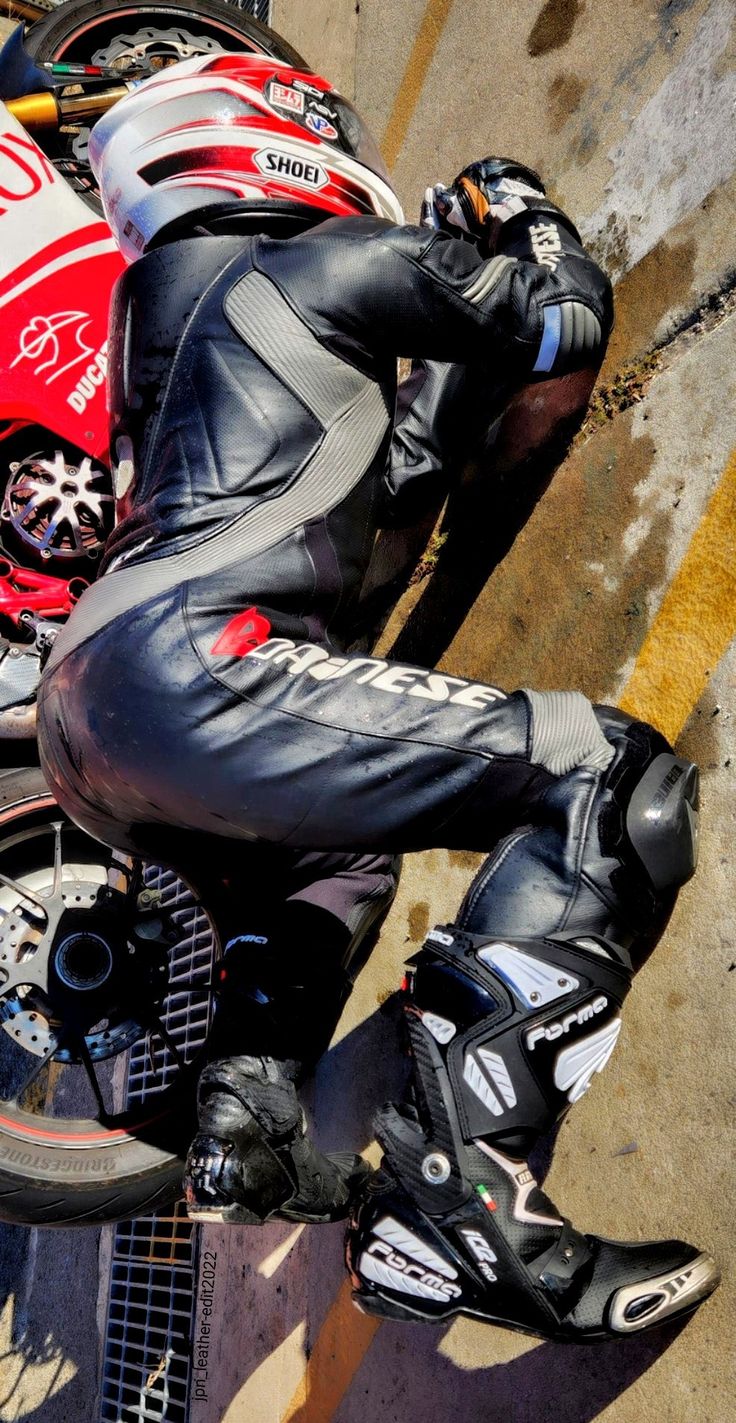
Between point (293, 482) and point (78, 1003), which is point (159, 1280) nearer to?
point (78, 1003)

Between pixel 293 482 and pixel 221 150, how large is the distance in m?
0.76

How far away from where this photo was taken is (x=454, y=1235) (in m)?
1.80

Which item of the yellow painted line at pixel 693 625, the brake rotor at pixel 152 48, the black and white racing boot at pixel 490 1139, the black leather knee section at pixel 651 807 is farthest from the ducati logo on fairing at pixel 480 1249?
the brake rotor at pixel 152 48

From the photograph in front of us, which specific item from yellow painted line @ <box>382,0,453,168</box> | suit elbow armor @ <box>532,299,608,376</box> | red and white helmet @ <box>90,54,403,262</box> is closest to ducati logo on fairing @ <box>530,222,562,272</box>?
suit elbow armor @ <box>532,299,608,376</box>

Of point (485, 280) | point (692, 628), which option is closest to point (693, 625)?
point (692, 628)

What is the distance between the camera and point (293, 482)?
6.65ft

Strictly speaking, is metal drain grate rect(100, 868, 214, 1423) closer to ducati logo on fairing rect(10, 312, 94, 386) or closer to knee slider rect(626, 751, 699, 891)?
Answer: ducati logo on fairing rect(10, 312, 94, 386)

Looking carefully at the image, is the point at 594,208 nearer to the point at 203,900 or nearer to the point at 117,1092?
the point at 203,900

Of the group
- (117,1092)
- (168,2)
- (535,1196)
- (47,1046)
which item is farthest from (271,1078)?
(168,2)

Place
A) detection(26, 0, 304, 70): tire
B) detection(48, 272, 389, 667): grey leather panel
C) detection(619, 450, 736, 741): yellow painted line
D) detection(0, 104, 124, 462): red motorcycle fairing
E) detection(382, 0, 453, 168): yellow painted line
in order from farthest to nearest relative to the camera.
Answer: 1. detection(26, 0, 304, 70): tire
2. detection(382, 0, 453, 168): yellow painted line
3. detection(0, 104, 124, 462): red motorcycle fairing
4. detection(619, 450, 736, 741): yellow painted line
5. detection(48, 272, 389, 667): grey leather panel

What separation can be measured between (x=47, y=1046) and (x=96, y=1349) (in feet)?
5.72

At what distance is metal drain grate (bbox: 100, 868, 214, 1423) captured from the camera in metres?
3.47

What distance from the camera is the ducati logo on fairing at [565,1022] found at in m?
1.78

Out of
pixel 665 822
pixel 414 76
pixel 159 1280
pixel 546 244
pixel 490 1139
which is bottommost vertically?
pixel 159 1280
